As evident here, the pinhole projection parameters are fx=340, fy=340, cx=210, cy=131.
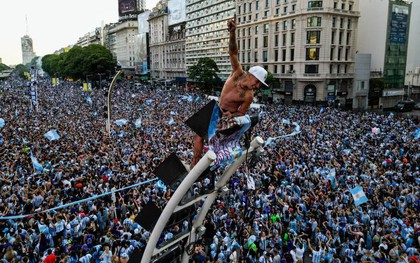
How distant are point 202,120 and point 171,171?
117cm

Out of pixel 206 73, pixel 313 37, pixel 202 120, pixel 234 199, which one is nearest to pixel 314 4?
pixel 313 37

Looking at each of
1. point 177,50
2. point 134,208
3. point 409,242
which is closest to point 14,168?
point 134,208

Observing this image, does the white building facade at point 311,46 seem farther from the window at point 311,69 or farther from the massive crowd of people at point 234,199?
the massive crowd of people at point 234,199

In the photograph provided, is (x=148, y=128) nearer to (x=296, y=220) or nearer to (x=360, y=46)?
(x=296, y=220)

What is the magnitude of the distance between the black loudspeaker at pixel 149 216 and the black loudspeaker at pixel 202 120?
1703 millimetres

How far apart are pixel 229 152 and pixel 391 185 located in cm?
1485

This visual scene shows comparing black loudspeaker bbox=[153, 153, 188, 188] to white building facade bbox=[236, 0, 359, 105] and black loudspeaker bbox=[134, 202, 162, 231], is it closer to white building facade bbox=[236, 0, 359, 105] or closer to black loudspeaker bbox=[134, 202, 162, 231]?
black loudspeaker bbox=[134, 202, 162, 231]

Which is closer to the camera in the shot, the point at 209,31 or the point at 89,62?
the point at 209,31

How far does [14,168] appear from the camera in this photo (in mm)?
19688

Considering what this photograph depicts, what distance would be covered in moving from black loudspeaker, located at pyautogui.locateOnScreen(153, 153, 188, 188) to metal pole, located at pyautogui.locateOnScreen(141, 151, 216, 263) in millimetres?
491

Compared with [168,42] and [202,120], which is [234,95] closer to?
[202,120]

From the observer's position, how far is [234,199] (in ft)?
54.3

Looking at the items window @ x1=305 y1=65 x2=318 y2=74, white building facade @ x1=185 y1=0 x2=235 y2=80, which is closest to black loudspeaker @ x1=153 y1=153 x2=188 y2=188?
window @ x1=305 y1=65 x2=318 y2=74

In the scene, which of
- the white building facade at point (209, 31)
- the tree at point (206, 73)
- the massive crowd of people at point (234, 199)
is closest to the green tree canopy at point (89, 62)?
the white building facade at point (209, 31)
